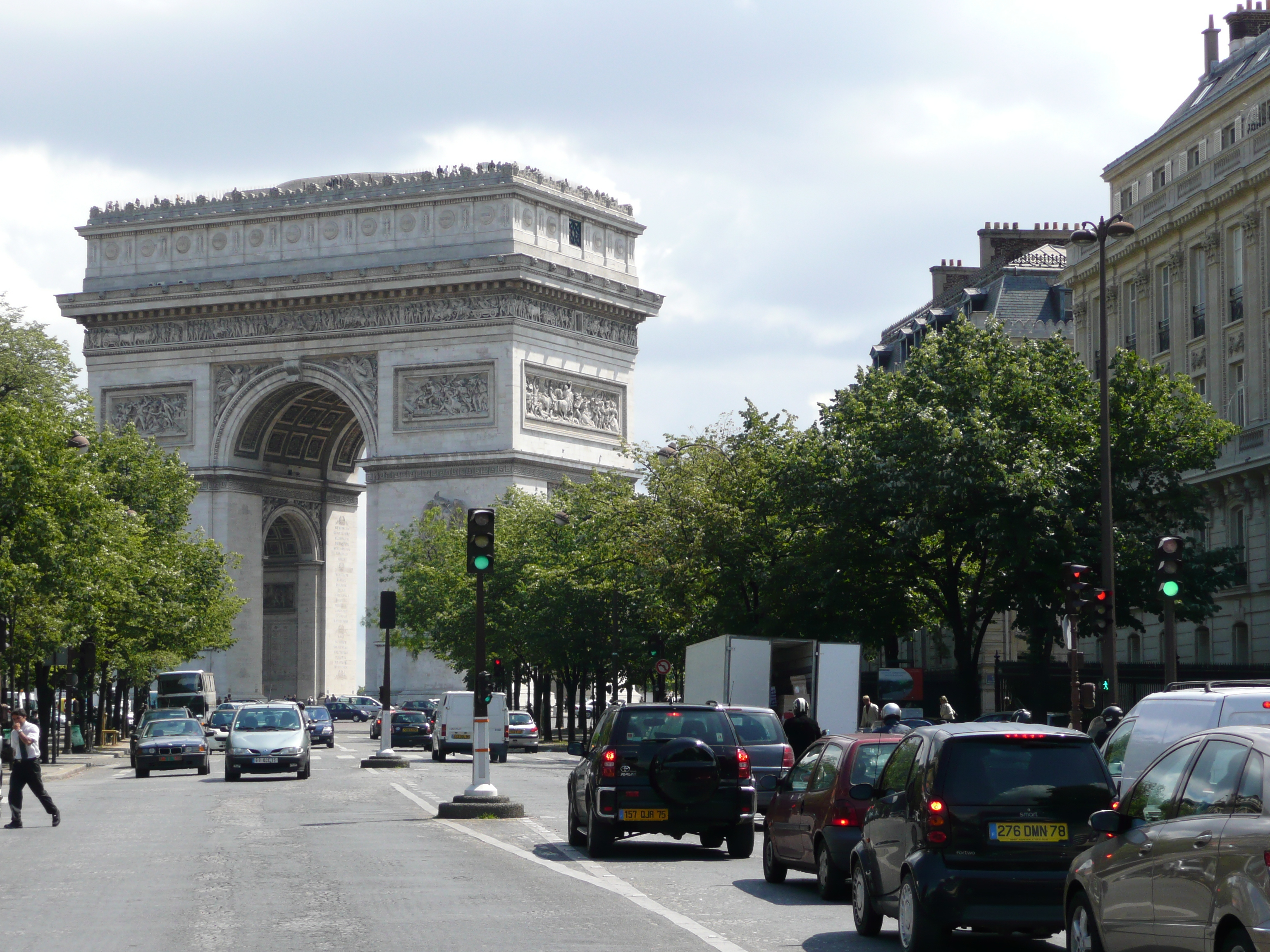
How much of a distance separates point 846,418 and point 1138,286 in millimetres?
11966

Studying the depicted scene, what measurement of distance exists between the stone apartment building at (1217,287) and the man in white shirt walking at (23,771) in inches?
1133

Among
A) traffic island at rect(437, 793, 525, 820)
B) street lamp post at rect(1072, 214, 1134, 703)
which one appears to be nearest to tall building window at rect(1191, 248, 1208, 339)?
street lamp post at rect(1072, 214, 1134, 703)

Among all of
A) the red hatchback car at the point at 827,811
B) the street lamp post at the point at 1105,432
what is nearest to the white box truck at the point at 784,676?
the street lamp post at the point at 1105,432

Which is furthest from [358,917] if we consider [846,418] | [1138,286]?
[1138,286]

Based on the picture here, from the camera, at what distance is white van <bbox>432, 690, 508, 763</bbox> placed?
2170 inches

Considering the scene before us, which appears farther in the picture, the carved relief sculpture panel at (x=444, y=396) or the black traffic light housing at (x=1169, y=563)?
the carved relief sculpture panel at (x=444, y=396)

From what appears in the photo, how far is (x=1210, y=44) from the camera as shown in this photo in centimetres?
5941

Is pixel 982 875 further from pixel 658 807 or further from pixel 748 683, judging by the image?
pixel 748 683

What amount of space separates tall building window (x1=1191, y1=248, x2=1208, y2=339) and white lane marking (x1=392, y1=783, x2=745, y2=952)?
29594 millimetres

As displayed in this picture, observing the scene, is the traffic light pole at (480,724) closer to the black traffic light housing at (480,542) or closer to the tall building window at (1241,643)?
the black traffic light housing at (480,542)

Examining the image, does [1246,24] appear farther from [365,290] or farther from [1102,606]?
[365,290]

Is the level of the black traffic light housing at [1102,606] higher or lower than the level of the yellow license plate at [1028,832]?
higher

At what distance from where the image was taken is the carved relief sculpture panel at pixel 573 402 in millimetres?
83750

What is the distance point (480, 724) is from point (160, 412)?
215ft
